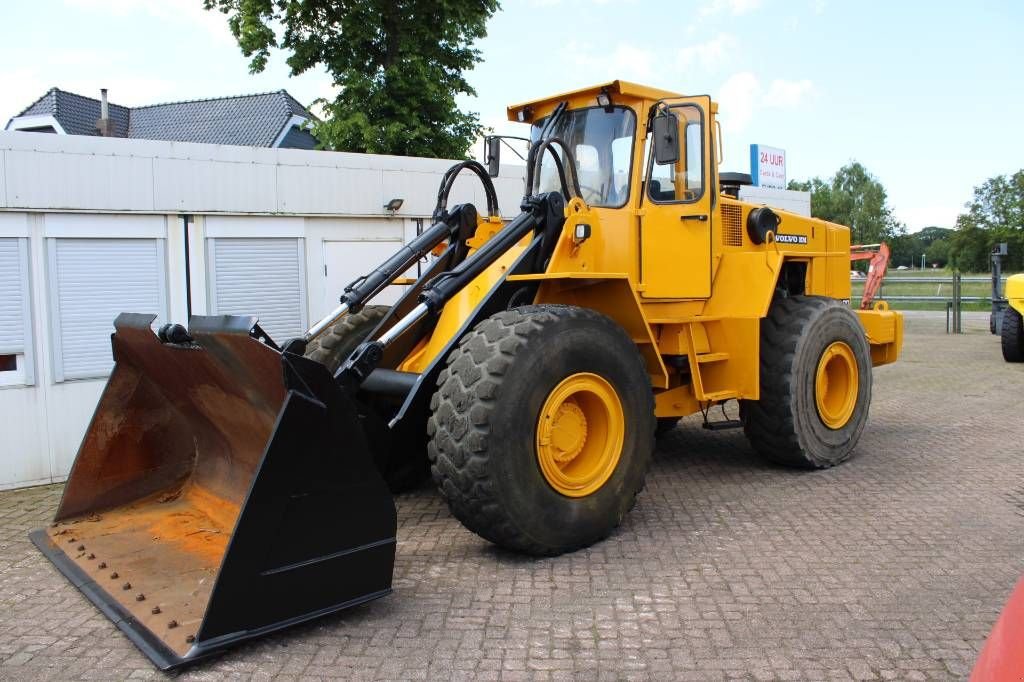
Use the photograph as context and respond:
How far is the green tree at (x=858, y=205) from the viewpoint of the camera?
67.0 metres

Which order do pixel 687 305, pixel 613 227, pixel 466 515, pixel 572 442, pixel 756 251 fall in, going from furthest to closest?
pixel 756 251 < pixel 687 305 < pixel 613 227 < pixel 572 442 < pixel 466 515

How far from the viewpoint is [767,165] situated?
22312mm

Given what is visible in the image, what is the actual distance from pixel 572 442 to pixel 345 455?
162cm

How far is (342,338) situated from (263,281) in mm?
2255

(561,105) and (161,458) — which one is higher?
(561,105)

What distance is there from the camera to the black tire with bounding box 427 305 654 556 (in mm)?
4719

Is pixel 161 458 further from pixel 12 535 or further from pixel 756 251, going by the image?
pixel 756 251

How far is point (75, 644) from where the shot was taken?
165 inches

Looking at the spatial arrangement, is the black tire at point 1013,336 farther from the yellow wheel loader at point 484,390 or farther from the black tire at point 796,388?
the black tire at point 796,388

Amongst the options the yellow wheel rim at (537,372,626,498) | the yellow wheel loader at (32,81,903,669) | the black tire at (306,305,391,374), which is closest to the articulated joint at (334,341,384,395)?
the yellow wheel loader at (32,81,903,669)

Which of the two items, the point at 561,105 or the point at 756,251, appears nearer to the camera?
the point at 561,105

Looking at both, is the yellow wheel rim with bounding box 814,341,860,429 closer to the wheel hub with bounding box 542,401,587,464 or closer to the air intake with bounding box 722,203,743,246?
the air intake with bounding box 722,203,743,246

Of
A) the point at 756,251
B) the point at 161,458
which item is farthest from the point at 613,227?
the point at 161,458

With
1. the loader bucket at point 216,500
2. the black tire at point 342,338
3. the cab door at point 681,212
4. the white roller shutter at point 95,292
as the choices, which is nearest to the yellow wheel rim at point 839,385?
the cab door at point 681,212
